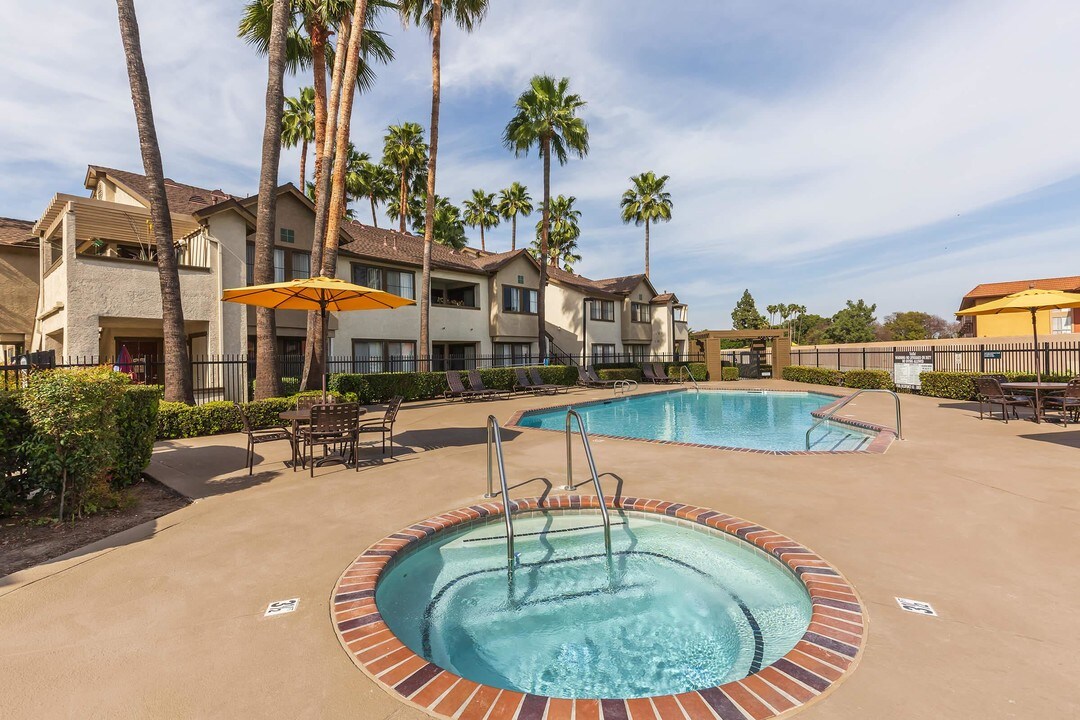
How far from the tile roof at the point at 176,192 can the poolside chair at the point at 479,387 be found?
1048cm

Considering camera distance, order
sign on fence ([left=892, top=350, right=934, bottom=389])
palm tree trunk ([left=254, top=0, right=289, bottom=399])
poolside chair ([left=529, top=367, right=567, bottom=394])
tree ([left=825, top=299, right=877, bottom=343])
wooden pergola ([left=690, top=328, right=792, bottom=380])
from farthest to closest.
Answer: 1. tree ([left=825, top=299, right=877, bottom=343])
2. wooden pergola ([left=690, top=328, right=792, bottom=380])
3. poolside chair ([left=529, top=367, right=567, bottom=394])
4. sign on fence ([left=892, top=350, right=934, bottom=389])
5. palm tree trunk ([left=254, top=0, right=289, bottom=399])

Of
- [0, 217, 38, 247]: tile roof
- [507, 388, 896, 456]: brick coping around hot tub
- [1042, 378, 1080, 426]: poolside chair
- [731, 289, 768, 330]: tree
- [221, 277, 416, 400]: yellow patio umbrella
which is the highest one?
[731, 289, 768, 330]: tree

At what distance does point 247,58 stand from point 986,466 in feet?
76.7

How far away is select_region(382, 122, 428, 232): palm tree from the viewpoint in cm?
3083

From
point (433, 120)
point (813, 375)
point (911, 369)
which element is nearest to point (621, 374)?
point (813, 375)

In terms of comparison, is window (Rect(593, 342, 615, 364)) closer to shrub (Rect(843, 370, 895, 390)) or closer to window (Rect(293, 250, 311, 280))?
shrub (Rect(843, 370, 895, 390))

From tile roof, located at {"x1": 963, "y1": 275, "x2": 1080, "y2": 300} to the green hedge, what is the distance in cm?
4282

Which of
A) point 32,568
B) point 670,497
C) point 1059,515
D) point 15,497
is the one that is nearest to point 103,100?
point 15,497

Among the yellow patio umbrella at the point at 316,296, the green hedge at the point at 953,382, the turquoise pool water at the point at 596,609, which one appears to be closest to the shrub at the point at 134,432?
the yellow patio umbrella at the point at 316,296

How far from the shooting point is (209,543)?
14.3 ft

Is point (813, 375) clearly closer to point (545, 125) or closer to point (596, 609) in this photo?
point (545, 125)

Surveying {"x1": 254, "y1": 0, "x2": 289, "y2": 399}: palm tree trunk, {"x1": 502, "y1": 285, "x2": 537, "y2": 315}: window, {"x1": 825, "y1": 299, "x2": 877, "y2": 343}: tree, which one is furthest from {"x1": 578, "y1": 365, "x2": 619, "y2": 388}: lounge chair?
{"x1": 825, "y1": 299, "x2": 877, "y2": 343}: tree

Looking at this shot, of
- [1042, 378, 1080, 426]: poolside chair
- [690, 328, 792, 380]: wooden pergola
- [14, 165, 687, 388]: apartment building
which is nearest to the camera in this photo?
[1042, 378, 1080, 426]: poolside chair

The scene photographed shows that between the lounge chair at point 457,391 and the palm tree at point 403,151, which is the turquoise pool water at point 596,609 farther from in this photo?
the palm tree at point 403,151
